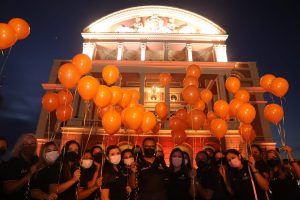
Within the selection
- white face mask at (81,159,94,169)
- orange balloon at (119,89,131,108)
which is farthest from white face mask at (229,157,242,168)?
orange balloon at (119,89,131,108)

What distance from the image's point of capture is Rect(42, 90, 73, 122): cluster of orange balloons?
7.56 m

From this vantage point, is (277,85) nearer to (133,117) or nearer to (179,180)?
(133,117)

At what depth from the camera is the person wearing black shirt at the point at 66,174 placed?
3986 millimetres

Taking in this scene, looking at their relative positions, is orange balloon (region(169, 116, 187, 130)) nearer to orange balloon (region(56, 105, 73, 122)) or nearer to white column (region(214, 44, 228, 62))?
orange balloon (region(56, 105, 73, 122))

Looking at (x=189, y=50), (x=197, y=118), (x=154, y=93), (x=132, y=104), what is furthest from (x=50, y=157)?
(x=189, y=50)

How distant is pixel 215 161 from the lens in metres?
5.45

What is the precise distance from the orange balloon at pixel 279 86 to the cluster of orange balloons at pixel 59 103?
642 cm

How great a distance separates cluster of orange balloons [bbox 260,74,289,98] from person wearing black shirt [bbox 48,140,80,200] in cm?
590

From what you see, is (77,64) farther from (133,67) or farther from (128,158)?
(133,67)

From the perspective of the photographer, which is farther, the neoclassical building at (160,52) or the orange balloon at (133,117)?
the neoclassical building at (160,52)

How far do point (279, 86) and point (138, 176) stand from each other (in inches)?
199

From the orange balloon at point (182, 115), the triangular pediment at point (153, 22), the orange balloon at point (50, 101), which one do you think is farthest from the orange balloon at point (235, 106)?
the triangular pediment at point (153, 22)

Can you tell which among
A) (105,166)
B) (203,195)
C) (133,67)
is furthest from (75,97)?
(203,195)

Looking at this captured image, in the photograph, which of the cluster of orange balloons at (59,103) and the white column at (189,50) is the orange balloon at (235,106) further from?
the white column at (189,50)
